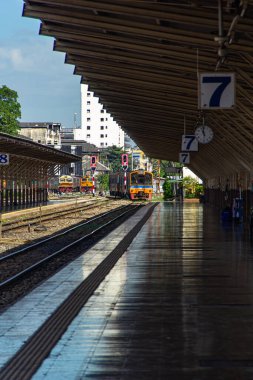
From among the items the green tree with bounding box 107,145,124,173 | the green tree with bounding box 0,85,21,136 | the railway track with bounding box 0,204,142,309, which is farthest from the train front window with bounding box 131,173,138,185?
the green tree with bounding box 107,145,124,173

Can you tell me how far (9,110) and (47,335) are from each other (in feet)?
283

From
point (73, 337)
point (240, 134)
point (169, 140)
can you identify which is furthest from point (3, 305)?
point (169, 140)

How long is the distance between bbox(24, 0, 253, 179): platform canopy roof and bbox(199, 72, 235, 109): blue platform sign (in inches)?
11.6

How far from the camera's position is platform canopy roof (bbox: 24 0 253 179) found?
50.8ft

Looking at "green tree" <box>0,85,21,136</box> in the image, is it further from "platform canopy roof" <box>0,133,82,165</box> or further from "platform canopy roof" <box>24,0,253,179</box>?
"platform canopy roof" <box>24,0,253,179</box>

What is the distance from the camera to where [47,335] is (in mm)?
9188

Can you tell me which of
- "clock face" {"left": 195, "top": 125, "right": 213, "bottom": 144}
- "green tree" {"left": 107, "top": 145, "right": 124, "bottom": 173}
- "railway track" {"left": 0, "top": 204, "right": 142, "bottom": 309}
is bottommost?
"railway track" {"left": 0, "top": 204, "right": 142, "bottom": 309}

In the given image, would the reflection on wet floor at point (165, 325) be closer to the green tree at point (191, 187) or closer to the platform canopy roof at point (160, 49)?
the platform canopy roof at point (160, 49)

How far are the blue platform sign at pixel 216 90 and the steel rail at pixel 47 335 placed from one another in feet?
12.4

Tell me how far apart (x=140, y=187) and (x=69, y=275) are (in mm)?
65076

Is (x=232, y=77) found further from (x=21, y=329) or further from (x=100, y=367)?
(x=100, y=367)

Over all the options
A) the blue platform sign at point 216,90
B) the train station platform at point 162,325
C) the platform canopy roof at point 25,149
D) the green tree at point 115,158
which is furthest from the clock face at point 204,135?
the green tree at point 115,158

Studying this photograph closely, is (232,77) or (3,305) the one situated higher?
(232,77)

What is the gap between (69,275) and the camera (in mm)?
15875
